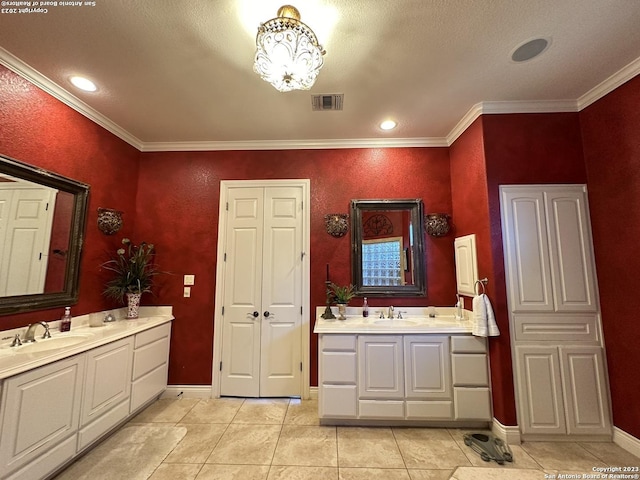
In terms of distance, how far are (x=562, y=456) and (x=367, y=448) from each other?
→ 147cm

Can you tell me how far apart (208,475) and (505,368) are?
245 centimetres

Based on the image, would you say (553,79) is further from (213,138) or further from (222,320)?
(222,320)

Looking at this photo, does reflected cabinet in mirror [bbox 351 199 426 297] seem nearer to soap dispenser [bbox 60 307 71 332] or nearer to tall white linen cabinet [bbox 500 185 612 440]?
tall white linen cabinet [bbox 500 185 612 440]

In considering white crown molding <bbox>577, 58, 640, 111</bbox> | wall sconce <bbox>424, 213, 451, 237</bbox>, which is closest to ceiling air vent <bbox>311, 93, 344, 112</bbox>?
wall sconce <bbox>424, 213, 451, 237</bbox>

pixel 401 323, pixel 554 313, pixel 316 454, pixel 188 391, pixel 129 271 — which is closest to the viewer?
pixel 316 454

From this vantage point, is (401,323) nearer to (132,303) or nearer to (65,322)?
(132,303)

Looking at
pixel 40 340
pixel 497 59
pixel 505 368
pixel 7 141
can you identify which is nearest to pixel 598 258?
pixel 505 368

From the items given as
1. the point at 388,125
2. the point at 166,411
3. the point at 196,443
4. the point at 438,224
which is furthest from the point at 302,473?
the point at 388,125

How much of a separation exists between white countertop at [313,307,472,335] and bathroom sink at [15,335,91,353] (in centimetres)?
184

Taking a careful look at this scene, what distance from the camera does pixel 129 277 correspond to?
113 inches

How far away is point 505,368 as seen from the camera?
2301 mm

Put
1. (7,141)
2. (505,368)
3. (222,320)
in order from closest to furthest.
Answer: (7,141), (505,368), (222,320)

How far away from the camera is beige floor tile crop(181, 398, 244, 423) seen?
2576 mm

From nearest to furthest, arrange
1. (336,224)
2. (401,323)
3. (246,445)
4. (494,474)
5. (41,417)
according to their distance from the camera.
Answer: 1. (41,417)
2. (494,474)
3. (246,445)
4. (401,323)
5. (336,224)
